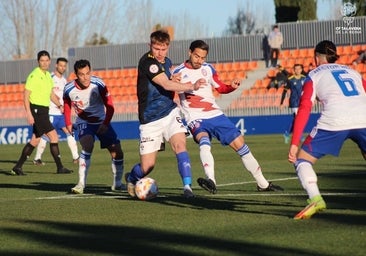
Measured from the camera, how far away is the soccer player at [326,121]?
403 inches

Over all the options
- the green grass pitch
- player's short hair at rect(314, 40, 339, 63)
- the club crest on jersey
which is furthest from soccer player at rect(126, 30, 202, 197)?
player's short hair at rect(314, 40, 339, 63)

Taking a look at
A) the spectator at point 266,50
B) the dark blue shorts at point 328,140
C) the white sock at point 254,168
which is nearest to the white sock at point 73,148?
the white sock at point 254,168

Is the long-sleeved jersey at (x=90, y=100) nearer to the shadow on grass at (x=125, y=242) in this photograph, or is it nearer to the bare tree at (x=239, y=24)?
the shadow on grass at (x=125, y=242)

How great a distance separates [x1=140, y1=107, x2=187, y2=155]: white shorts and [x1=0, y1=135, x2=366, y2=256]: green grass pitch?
28.2 inches

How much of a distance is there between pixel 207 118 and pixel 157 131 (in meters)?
1.31

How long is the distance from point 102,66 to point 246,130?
43.7 ft

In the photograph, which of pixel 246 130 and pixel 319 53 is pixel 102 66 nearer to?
pixel 246 130

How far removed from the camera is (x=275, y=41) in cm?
4484

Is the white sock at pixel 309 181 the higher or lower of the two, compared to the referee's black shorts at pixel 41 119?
lower

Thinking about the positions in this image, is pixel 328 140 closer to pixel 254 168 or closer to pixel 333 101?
pixel 333 101

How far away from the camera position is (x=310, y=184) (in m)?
10.3

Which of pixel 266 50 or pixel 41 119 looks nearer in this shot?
pixel 41 119

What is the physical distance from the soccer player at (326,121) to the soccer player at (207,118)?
135 inches

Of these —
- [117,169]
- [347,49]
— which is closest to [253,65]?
[347,49]
